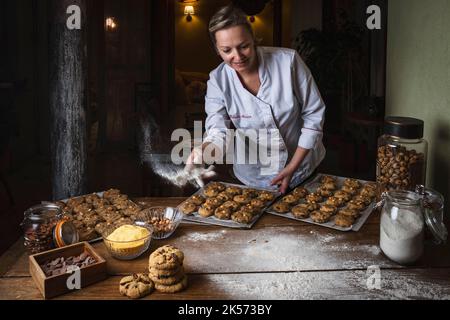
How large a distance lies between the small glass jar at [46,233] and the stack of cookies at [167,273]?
36cm

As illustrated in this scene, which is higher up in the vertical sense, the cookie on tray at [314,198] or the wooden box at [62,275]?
the cookie on tray at [314,198]

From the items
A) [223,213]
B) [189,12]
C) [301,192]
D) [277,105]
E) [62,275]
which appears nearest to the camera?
[62,275]

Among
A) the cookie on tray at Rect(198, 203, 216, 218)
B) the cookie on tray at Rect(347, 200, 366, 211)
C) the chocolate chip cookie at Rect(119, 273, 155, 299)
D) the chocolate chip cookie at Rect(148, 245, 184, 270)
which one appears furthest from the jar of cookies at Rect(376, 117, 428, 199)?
the chocolate chip cookie at Rect(119, 273, 155, 299)

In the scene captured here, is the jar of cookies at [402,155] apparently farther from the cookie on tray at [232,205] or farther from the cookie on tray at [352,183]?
the cookie on tray at [232,205]

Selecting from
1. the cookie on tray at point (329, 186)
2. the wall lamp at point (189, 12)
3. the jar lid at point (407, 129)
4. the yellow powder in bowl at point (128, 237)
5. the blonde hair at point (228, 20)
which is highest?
the wall lamp at point (189, 12)

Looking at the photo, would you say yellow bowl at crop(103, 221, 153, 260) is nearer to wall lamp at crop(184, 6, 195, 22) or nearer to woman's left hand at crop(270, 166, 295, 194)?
woman's left hand at crop(270, 166, 295, 194)

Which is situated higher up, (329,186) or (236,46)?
(236,46)

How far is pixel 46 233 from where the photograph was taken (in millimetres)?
1537

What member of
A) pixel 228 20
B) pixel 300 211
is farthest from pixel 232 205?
pixel 228 20

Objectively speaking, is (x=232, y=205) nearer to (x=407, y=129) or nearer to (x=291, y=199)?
(x=291, y=199)

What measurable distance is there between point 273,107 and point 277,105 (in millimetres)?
25

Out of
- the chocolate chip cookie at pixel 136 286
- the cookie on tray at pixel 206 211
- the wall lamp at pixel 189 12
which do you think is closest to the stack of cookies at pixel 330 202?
the cookie on tray at pixel 206 211

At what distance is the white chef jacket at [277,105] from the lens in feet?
8.05

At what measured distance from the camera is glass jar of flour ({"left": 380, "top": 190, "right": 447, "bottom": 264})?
144 cm
